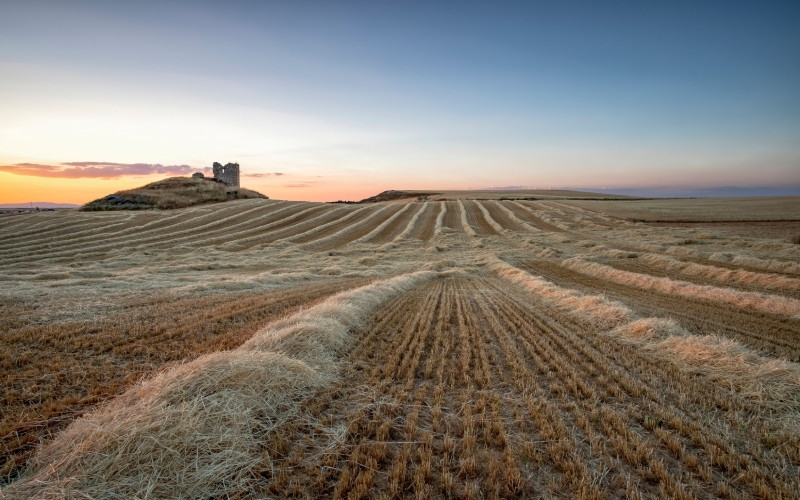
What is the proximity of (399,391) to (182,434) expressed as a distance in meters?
3.14

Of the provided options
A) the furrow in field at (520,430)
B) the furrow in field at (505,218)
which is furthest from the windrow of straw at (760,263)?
the furrow in field at (505,218)

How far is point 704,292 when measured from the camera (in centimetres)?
1358

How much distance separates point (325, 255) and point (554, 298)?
70.2 ft

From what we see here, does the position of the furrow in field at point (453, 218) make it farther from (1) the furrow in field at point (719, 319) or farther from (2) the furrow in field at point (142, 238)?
(1) the furrow in field at point (719, 319)

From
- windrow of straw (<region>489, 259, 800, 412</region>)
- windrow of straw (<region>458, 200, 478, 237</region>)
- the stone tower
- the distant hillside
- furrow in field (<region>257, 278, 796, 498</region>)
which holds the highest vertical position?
the stone tower

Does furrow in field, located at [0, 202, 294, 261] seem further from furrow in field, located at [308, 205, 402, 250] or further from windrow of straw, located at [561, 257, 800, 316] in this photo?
windrow of straw, located at [561, 257, 800, 316]

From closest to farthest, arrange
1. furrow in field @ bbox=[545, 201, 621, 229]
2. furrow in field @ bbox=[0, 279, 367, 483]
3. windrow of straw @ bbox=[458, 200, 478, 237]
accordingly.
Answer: furrow in field @ bbox=[0, 279, 367, 483]
windrow of straw @ bbox=[458, 200, 478, 237]
furrow in field @ bbox=[545, 201, 621, 229]

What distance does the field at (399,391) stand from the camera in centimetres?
412

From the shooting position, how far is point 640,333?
909cm

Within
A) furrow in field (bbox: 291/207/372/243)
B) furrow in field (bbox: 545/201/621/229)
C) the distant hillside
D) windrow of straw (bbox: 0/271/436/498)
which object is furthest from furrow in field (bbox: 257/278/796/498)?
the distant hillside

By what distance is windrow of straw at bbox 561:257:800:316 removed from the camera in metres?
11.2

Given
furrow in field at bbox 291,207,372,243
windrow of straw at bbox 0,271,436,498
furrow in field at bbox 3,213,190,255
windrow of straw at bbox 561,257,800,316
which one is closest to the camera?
windrow of straw at bbox 0,271,436,498

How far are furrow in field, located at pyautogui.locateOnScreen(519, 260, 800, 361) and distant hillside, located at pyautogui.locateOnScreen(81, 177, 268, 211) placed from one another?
62387mm

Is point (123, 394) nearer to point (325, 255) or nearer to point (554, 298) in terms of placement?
point (554, 298)
